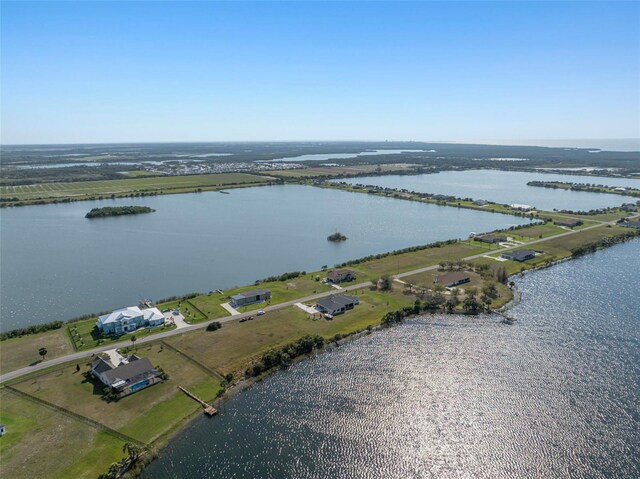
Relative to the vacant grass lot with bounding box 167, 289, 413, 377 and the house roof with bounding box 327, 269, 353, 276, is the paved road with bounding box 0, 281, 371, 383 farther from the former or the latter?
the house roof with bounding box 327, 269, 353, 276

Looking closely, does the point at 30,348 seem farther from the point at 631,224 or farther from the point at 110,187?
the point at 110,187

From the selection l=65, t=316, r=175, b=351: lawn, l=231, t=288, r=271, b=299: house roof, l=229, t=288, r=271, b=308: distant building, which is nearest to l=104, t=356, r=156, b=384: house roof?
l=65, t=316, r=175, b=351: lawn

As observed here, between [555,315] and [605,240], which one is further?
[605,240]

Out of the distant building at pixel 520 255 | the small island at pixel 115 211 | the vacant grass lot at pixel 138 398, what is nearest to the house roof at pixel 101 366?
the vacant grass lot at pixel 138 398

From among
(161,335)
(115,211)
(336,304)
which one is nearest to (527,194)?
(336,304)

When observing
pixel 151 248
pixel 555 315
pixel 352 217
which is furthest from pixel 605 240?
pixel 151 248

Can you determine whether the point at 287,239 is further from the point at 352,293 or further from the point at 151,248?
the point at 352,293

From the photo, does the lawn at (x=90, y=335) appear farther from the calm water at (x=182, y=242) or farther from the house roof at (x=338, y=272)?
the house roof at (x=338, y=272)
